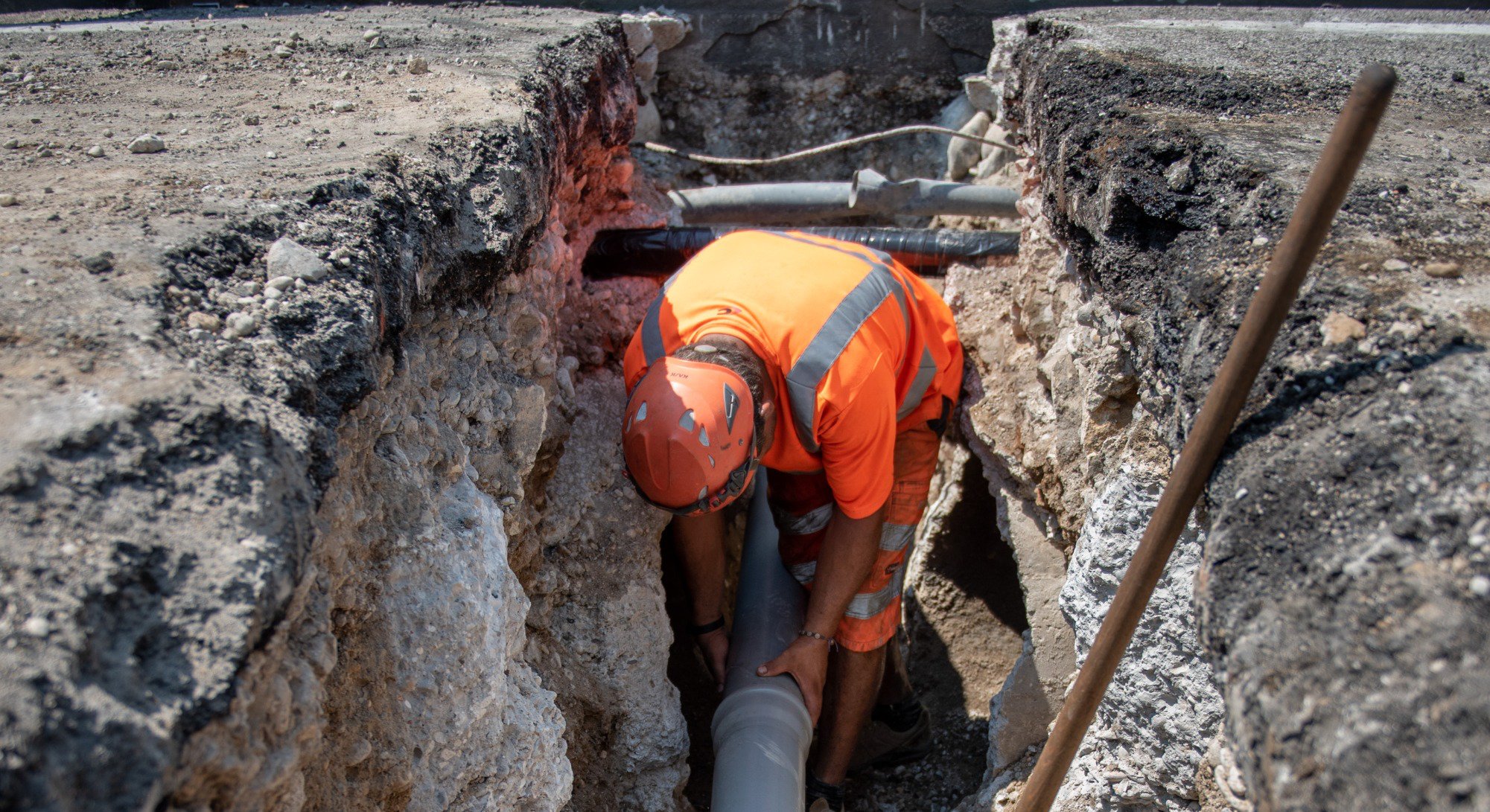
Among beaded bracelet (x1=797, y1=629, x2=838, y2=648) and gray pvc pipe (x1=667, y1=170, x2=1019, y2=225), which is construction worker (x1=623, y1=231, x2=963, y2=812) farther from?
gray pvc pipe (x1=667, y1=170, x2=1019, y2=225)

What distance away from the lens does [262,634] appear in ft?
3.20

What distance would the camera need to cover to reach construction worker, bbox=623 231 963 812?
1.89 meters

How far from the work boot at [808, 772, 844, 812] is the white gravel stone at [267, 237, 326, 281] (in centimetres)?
193

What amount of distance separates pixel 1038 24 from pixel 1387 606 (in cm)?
291

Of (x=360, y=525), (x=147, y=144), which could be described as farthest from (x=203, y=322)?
(x=147, y=144)

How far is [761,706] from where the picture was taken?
2.27m

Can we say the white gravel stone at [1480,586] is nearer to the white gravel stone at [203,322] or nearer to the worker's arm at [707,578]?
the white gravel stone at [203,322]

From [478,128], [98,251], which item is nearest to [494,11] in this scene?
[478,128]

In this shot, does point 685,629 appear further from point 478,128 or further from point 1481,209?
point 1481,209

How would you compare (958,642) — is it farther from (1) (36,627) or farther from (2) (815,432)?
(1) (36,627)

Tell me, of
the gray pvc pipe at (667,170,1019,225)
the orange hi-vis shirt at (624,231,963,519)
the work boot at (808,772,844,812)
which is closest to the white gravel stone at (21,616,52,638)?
the orange hi-vis shirt at (624,231,963,519)

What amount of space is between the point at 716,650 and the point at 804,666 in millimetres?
280

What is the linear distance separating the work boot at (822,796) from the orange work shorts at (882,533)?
416 mm

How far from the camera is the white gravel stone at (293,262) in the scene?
132 centimetres
